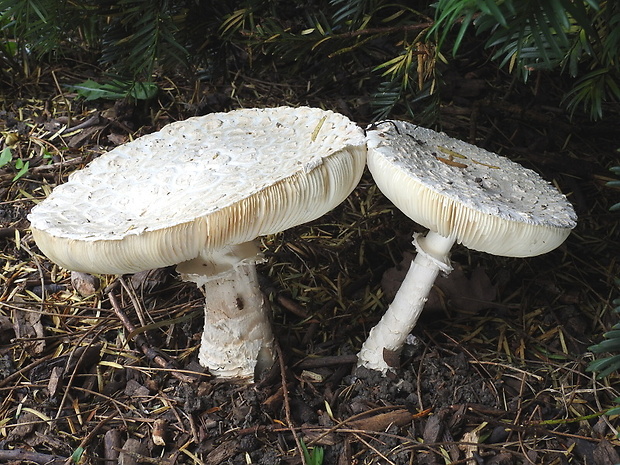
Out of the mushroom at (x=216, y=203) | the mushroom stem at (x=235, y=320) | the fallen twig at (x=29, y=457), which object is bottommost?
the fallen twig at (x=29, y=457)

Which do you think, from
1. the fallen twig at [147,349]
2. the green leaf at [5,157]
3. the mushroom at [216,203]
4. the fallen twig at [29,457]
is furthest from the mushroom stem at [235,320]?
the green leaf at [5,157]

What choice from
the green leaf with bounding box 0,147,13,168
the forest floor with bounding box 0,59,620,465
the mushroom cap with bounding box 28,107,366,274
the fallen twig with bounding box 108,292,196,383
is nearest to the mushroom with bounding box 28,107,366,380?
the mushroom cap with bounding box 28,107,366,274

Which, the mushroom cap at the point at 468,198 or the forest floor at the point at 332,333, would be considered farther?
the forest floor at the point at 332,333

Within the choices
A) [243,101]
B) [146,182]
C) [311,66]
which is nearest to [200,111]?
[243,101]

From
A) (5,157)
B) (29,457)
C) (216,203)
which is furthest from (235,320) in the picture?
(5,157)

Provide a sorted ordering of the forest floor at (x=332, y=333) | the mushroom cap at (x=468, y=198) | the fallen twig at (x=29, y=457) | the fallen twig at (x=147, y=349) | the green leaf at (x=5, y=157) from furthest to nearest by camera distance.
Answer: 1. the green leaf at (x=5, y=157)
2. the fallen twig at (x=147, y=349)
3. the forest floor at (x=332, y=333)
4. the fallen twig at (x=29, y=457)
5. the mushroom cap at (x=468, y=198)

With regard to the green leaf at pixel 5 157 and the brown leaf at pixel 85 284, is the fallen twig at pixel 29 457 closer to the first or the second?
the brown leaf at pixel 85 284

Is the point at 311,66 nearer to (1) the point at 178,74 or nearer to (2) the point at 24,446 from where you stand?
(1) the point at 178,74

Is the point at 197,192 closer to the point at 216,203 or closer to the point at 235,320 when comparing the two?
the point at 216,203
